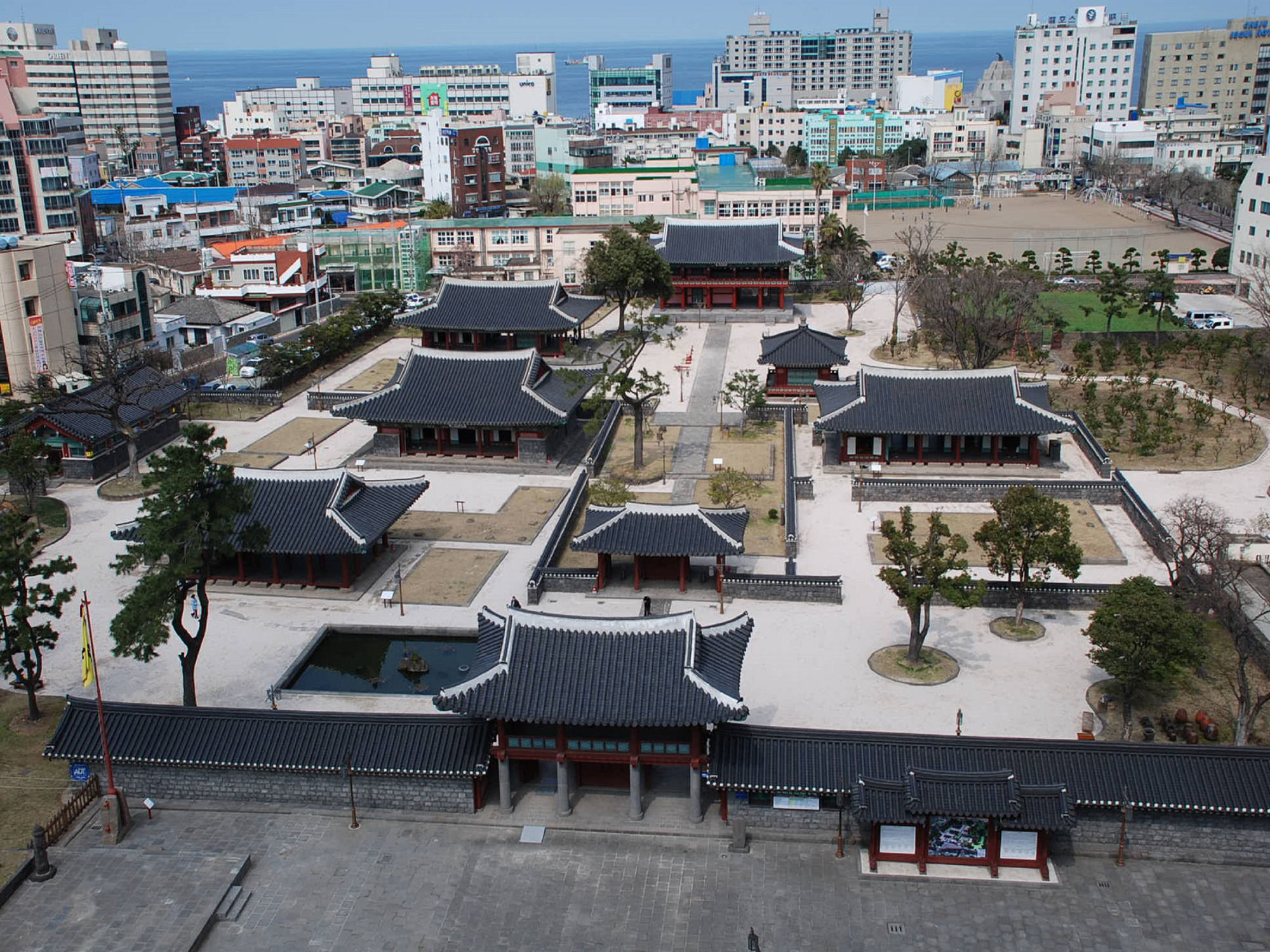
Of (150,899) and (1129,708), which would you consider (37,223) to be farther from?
(1129,708)

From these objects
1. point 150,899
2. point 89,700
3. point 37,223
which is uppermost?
point 37,223

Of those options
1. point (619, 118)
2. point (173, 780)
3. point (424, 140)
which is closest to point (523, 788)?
point (173, 780)

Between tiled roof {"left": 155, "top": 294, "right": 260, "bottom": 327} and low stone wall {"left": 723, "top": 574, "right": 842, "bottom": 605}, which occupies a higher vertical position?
tiled roof {"left": 155, "top": 294, "right": 260, "bottom": 327}

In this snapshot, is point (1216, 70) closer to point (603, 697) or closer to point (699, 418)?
point (699, 418)

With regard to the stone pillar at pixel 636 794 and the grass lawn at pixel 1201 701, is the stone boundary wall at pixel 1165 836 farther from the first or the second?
the grass lawn at pixel 1201 701

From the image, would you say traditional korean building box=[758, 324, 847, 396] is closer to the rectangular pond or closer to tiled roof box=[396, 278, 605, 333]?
tiled roof box=[396, 278, 605, 333]

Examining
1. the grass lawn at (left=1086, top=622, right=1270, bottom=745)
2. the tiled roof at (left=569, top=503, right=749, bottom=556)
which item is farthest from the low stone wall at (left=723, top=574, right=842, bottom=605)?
the grass lawn at (left=1086, top=622, right=1270, bottom=745)
